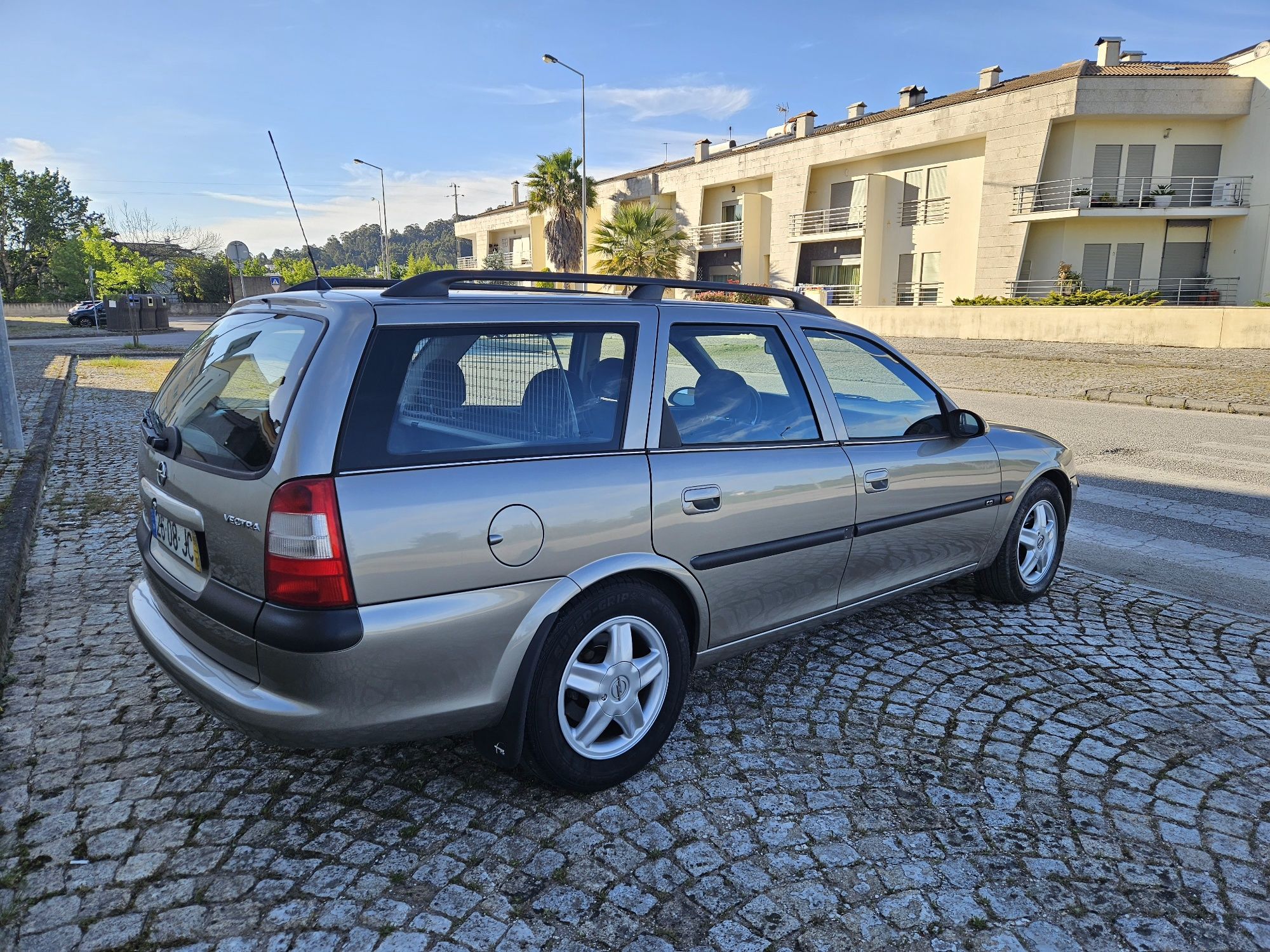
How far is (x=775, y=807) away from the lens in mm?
2834

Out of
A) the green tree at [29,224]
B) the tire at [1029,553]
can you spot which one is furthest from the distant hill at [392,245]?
the tire at [1029,553]

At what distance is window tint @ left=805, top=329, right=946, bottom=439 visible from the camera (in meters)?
3.79

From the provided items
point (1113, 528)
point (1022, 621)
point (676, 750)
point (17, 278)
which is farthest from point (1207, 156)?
point (17, 278)

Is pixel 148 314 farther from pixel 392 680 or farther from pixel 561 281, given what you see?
pixel 392 680

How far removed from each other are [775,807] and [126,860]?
2.02 m

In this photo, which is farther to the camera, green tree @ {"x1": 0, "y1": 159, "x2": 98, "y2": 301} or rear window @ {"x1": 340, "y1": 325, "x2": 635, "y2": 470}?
green tree @ {"x1": 0, "y1": 159, "x2": 98, "y2": 301}

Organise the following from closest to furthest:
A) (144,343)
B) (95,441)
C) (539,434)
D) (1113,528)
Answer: (539,434), (1113,528), (95,441), (144,343)

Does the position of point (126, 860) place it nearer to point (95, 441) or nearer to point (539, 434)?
point (539, 434)

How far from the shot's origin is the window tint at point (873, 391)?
149 inches

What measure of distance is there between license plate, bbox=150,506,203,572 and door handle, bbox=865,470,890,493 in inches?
102

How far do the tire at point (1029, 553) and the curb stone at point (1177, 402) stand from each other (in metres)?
10.5

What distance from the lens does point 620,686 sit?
296 centimetres

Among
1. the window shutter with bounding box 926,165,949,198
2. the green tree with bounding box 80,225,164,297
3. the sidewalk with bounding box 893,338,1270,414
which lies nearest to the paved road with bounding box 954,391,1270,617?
the sidewalk with bounding box 893,338,1270,414

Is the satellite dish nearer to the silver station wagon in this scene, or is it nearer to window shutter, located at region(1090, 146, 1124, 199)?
the silver station wagon
